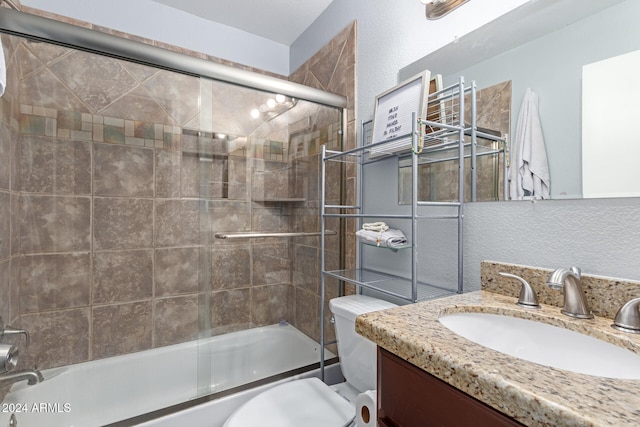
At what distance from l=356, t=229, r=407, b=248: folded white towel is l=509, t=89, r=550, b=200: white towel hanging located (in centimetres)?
44

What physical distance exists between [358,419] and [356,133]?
53.0 inches

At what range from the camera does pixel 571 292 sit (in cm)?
72

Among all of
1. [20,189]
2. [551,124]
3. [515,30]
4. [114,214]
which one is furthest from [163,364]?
[515,30]

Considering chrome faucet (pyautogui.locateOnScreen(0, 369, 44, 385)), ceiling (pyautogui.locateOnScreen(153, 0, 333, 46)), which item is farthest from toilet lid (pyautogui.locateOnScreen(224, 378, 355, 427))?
ceiling (pyautogui.locateOnScreen(153, 0, 333, 46))

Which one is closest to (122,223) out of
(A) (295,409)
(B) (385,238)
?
(A) (295,409)

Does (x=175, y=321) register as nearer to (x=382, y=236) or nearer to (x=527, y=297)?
(x=382, y=236)

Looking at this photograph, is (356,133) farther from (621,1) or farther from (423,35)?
Answer: (621,1)

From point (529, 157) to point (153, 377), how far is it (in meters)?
2.02

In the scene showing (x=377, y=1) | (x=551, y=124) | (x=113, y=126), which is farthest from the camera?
(x=113, y=126)

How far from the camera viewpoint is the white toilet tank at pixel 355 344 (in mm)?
1203

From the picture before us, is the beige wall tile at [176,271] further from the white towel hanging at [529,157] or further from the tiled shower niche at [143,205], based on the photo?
the white towel hanging at [529,157]

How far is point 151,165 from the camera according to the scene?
1.76m

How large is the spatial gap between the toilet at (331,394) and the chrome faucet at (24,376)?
0.97m

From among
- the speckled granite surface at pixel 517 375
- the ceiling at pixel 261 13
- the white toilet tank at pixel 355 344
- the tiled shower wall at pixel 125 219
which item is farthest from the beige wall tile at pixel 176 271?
the ceiling at pixel 261 13
